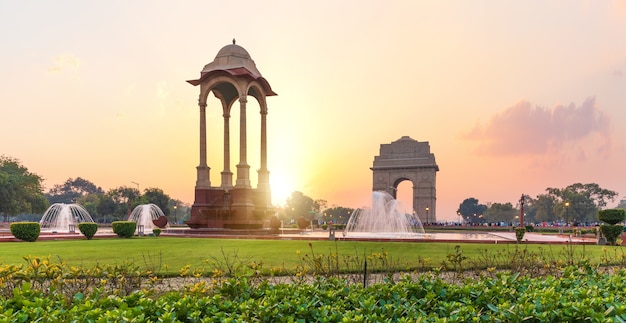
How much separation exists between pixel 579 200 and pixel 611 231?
280ft

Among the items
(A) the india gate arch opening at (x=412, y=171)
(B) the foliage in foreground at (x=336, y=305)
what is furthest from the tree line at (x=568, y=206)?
(B) the foliage in foreground at (x=336, y=305)

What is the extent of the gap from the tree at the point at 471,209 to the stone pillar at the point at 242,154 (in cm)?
13985

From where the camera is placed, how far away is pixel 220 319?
→ 11.7 ft

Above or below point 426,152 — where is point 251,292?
below

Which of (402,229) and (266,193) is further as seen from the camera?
(402,229)

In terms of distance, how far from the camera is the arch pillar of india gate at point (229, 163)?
99.8 ft

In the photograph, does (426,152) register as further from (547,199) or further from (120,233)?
(120,233)

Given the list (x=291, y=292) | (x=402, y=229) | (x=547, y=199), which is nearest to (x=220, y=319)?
(x=291, y=292)

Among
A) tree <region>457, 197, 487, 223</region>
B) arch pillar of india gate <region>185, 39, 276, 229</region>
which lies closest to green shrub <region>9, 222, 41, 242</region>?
arch pillar of india gate <region>185, 39, 276, 229</region>

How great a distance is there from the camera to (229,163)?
3341 centimetres

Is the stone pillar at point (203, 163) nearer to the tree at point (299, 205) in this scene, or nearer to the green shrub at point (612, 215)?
the green shrub at point (612, 215)

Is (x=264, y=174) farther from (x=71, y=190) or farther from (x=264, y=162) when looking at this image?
(x=71, y=190)

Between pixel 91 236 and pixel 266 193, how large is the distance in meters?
13.9

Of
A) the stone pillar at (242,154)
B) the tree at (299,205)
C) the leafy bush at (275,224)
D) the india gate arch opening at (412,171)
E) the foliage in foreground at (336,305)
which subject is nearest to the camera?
the foliage in foreground at (336,305)
